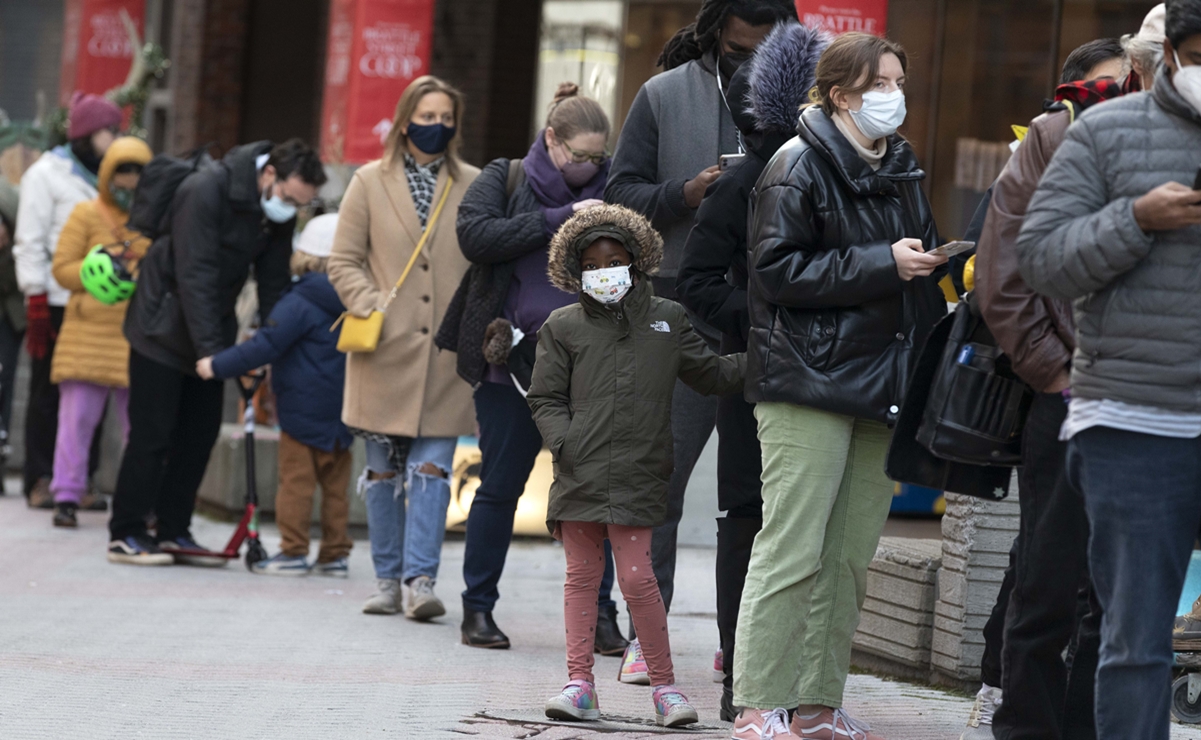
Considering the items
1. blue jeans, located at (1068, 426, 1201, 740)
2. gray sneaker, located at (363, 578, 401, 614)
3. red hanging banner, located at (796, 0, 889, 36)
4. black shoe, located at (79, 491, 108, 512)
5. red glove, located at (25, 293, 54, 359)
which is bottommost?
black shoe, located at (79, 491, 108, 512)

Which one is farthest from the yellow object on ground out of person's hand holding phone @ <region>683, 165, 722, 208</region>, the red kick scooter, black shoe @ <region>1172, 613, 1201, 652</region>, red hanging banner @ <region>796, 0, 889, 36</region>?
black shoe @ <region>1172, 613, 1201, 652</region>

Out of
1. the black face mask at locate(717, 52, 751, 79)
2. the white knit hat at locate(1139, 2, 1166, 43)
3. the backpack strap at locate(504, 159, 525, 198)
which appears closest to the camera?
the white knit hat at locate(1139, 2, 1166, 43)

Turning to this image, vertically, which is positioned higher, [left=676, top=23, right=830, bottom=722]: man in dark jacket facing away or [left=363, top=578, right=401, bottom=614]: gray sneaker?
[left=676, top=23, right=830, bottom=722]: man in dark jacket facing away

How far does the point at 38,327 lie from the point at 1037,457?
23.9 feet

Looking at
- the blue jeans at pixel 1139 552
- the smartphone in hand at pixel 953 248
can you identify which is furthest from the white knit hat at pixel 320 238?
the blue jeans at pixel 1139 552

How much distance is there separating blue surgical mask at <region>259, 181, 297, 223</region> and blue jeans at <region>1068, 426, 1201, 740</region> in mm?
5186

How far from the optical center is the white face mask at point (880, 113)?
434 centimetres

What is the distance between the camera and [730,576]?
16.3 feet

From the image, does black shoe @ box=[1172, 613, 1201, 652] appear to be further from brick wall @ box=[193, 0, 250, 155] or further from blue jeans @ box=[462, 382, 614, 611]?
brick wall @ box=[193, 0, 250, 155]

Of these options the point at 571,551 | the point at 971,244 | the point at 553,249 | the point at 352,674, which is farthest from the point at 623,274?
the point at 352,674

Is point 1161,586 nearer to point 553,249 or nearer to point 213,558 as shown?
point 553,249

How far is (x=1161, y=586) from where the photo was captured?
11.4 ft

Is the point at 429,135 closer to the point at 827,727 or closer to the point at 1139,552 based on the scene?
the point at 827,727

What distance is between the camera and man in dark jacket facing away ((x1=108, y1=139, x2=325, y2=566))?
7918 mm
